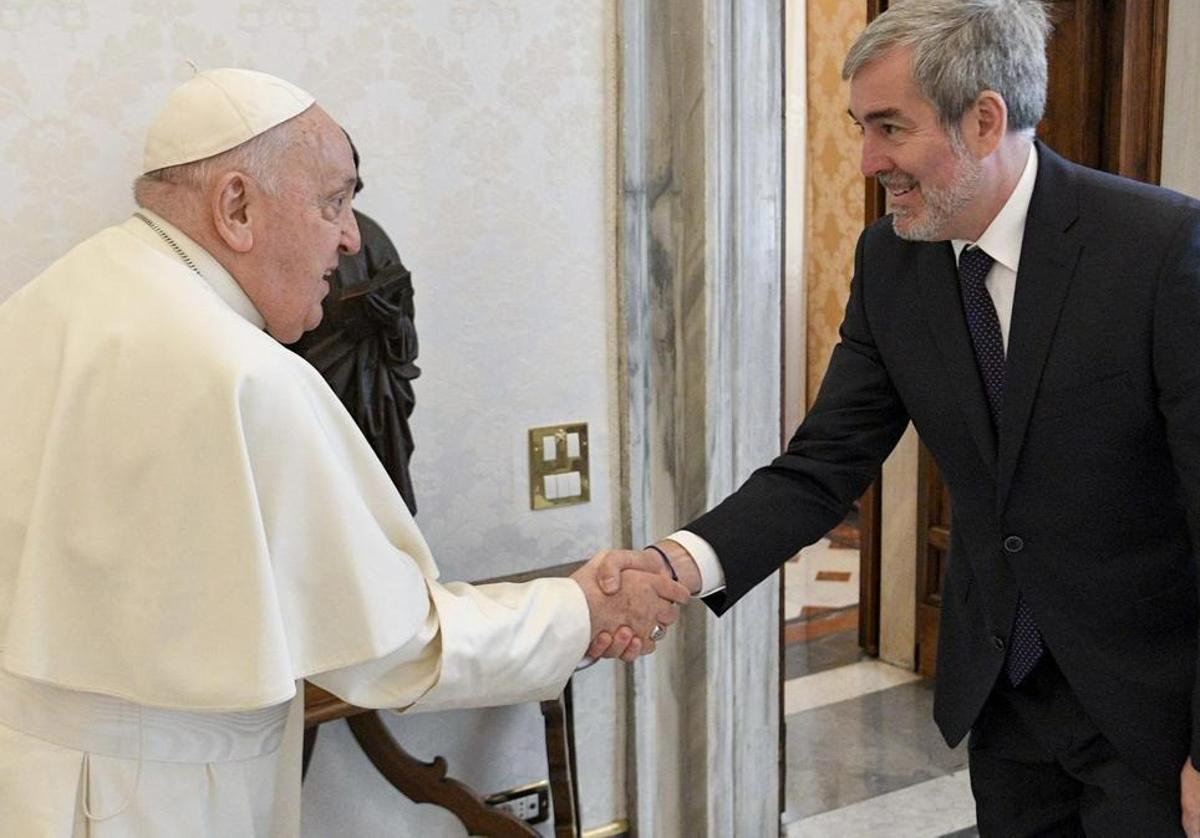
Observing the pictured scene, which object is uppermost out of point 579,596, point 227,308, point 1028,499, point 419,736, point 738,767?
point 227,308

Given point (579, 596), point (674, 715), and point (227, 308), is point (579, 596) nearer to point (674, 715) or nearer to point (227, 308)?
point (227, 308)

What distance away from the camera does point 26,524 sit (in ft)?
6.26

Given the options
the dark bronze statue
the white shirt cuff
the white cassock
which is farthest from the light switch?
the white cassock

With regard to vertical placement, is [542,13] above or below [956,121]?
above

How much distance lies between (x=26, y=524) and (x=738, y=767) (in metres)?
2.00

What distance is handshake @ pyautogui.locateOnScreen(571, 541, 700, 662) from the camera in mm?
2430

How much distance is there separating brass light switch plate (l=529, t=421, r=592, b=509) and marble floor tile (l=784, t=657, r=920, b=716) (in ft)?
6.34

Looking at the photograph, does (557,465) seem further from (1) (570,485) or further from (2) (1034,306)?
(2) (1034,306)

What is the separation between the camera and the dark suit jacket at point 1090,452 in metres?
1.96

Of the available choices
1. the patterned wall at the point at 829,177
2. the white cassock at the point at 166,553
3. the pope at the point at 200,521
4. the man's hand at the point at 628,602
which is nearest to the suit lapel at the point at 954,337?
the man's hand at the point at 628,602

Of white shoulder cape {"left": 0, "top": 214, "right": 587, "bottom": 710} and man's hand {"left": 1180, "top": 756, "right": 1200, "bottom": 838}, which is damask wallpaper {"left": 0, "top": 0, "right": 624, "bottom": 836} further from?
man's hand {"left": 1180, "top": 756, "right": 1200, "bottom": 838}

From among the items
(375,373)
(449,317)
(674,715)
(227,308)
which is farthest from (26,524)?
(674,715)

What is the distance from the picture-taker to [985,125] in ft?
6.91

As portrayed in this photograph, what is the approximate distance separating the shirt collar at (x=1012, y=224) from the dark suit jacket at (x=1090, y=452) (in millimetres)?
32
